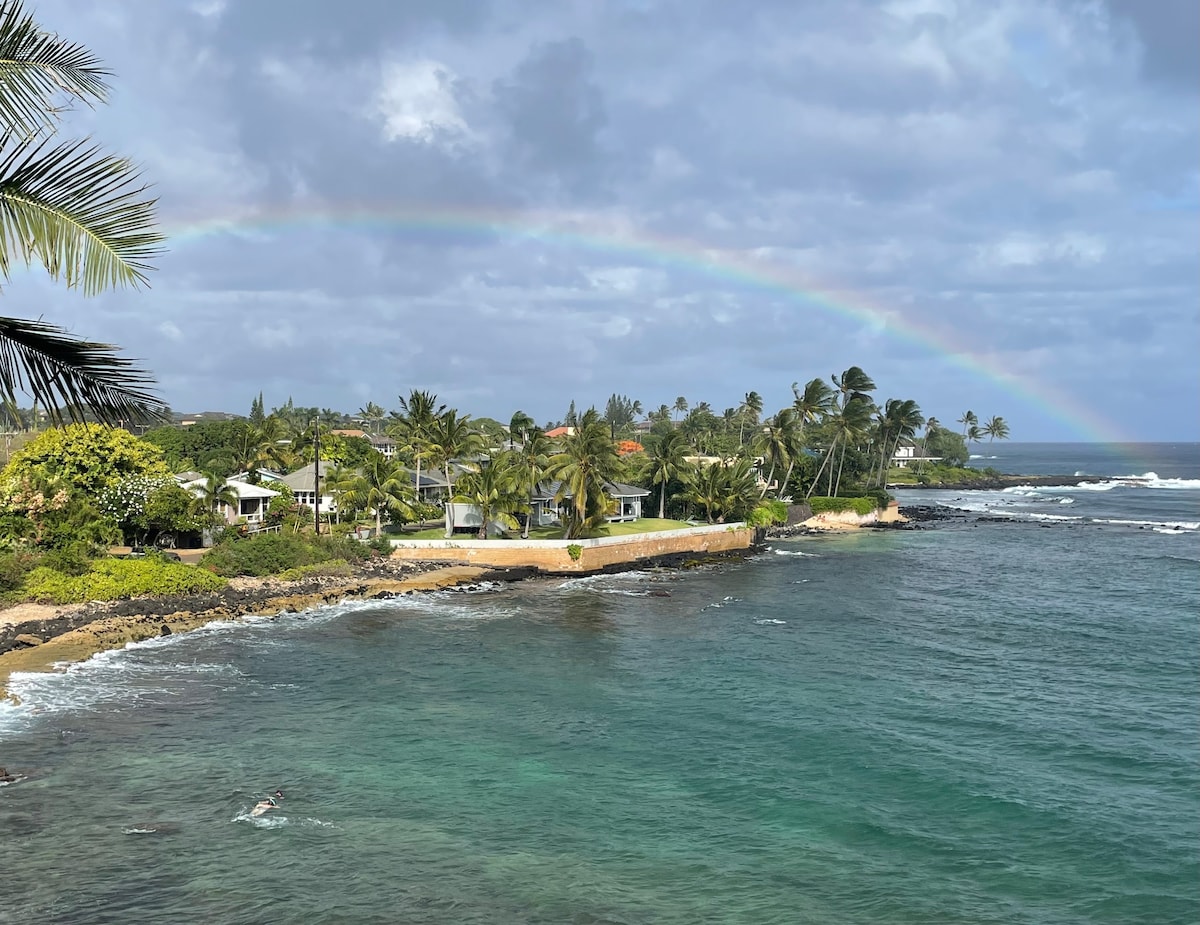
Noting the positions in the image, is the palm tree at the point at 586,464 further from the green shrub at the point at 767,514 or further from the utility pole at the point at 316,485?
the green shrub at the point at 767,514

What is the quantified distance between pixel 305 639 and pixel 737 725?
18176mm

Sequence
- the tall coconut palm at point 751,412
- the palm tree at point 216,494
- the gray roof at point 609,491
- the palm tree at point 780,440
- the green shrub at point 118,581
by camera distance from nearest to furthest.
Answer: the green shrub at point 118,581, the palm tree at point 216,494, the gray roof at point 609,491, the palm tree at point 780,440, the tall coconut palm at point 751,412

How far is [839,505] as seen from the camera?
89312 mm

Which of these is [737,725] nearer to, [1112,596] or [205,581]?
[205,581]

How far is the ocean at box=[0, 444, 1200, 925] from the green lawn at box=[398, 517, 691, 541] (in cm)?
1592

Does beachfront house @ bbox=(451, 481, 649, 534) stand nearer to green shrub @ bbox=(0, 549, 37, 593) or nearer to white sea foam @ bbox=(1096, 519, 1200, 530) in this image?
green shrub @ bbox=(0, 549, 37, 593)

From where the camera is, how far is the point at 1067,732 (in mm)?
25859

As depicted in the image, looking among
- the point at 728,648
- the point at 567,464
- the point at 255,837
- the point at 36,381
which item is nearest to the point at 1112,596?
the point at 728,648

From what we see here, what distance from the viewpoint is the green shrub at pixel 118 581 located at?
37.4 m

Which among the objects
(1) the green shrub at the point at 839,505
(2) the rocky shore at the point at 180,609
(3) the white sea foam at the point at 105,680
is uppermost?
(1) the green shrub at the point at 839,505

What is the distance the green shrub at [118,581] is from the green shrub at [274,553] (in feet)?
7.50

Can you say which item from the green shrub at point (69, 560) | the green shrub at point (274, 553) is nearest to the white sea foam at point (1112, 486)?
the green shrub at point (274, 553)

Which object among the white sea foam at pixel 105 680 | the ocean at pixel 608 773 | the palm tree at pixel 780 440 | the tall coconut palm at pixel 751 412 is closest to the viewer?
the ocean at pixel 608 773

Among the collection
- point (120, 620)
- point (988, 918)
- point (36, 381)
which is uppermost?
point (36, 381)
